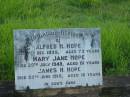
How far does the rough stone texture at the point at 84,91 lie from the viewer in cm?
526

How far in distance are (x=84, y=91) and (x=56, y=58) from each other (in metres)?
0.51

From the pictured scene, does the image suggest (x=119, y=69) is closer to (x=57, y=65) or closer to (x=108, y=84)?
(x=108, y=84)

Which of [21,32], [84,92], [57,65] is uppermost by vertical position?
[21,32]

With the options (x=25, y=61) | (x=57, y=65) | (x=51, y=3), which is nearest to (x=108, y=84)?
(x=57, y=65)

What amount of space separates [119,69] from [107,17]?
231 centimetres

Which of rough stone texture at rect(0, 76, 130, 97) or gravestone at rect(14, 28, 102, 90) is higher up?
gravestone at rect(14, 28, 102, 90)

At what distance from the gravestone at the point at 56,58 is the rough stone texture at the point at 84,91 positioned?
0.22ft

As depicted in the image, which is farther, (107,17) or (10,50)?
(107,17)

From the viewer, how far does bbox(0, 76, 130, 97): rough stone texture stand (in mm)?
5262

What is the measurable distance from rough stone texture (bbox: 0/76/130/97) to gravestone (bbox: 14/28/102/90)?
0.22 ft

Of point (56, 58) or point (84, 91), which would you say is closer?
point (56, 58)

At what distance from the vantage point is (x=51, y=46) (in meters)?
5.22

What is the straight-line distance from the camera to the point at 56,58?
17.2ft

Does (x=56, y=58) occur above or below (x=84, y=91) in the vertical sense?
above
